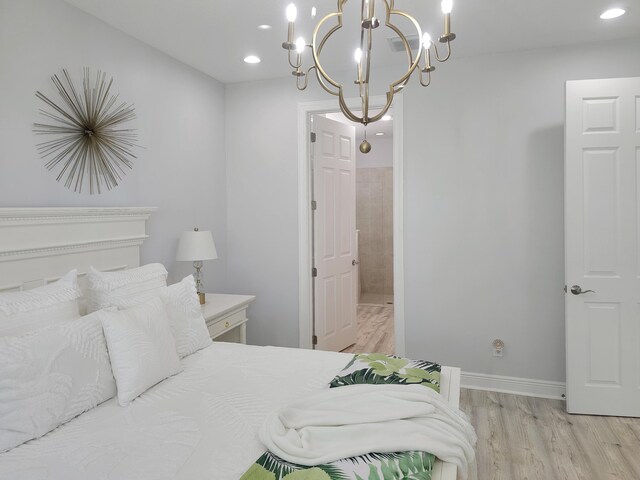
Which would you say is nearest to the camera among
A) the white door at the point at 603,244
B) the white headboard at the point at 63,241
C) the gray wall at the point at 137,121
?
the white headboard at the point at 63,241

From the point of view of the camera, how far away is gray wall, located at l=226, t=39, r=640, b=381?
346 centimetres

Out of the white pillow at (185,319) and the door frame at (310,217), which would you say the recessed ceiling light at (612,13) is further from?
the white pillow at (185,319)

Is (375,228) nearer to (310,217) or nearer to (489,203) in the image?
(310,217)

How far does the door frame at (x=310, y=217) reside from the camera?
3.82m

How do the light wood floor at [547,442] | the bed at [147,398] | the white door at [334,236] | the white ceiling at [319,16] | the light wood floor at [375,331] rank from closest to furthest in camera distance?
the bed at [147,398], the light wood floor at [547,442], the white ceiling at [319,16], the white door at [334,236], the light wood floor at [375,331]

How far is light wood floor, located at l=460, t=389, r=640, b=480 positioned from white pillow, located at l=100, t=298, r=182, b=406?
1749 millimetres

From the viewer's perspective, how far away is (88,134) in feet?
9.16

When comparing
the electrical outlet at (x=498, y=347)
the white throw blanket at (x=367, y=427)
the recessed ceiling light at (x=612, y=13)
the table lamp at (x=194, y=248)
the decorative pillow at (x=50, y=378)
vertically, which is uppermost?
the recessed ceiling light at (x=612, y=13)

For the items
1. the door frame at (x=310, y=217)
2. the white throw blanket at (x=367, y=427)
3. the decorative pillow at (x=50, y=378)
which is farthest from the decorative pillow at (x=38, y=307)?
the door frame at (x=310, y=217)

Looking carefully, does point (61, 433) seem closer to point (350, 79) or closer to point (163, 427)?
point (163, 427)

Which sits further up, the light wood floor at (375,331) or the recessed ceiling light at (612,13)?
the recessed ceiling light at (612,13)

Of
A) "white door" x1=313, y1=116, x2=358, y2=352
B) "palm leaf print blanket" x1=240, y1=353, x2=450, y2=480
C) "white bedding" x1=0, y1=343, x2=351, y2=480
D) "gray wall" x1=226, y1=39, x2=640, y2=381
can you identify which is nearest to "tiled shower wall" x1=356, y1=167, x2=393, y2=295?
"white door" x1=313, y1=116, x2=358, y2=352

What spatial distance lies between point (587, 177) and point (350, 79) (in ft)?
6.44

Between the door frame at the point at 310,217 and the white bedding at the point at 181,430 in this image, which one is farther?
the door frame at the point at 310,217
